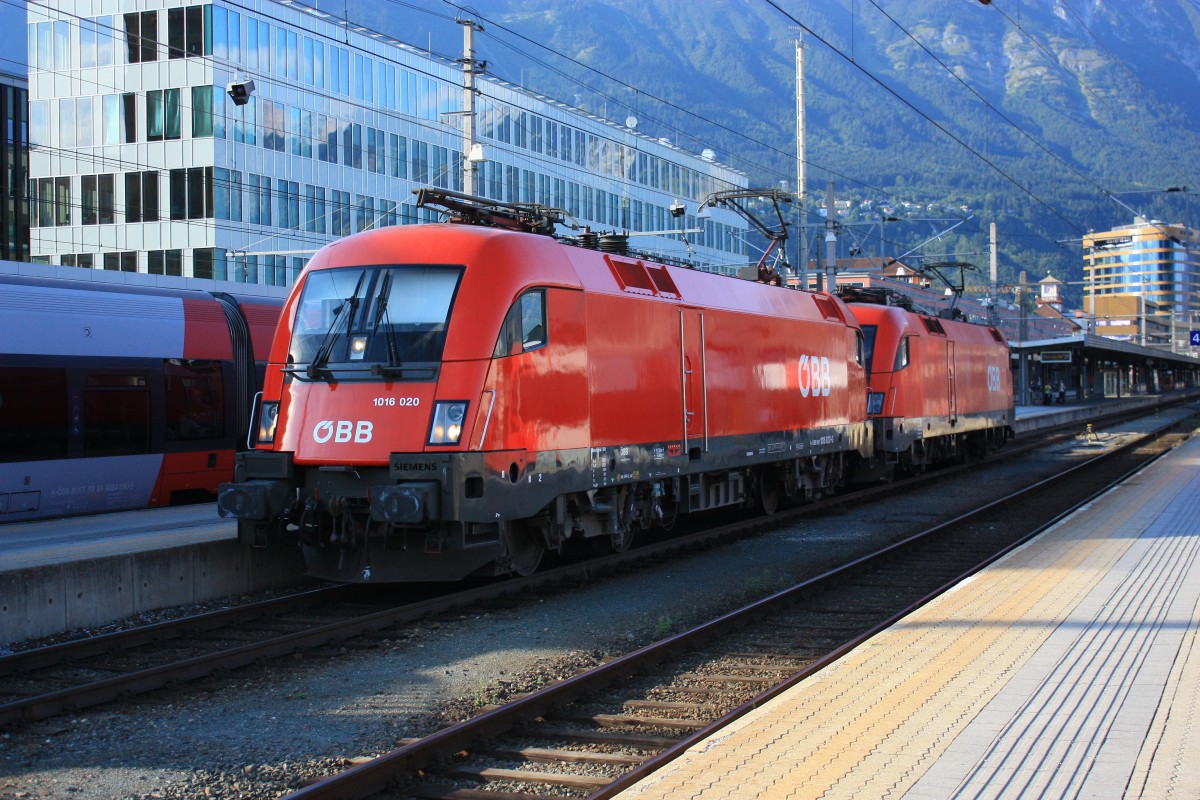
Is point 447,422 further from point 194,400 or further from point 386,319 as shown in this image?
point 194,400

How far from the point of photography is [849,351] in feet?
69.9

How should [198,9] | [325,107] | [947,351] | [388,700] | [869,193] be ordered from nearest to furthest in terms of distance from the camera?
[388,700]
[947,351]
[198,9]
[325,107]
[869,193]

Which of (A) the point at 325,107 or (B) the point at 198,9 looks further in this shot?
(A) the point at 325,107

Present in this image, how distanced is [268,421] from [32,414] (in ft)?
17.4

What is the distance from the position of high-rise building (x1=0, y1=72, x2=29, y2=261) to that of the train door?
4411 cm

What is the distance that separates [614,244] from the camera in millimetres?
14320

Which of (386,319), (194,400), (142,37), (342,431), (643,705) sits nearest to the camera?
(643,705)

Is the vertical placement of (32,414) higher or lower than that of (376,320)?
lower

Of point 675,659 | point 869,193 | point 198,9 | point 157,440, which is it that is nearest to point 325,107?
point 198,9

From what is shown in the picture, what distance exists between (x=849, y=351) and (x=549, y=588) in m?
10.7

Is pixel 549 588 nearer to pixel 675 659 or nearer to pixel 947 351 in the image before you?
pixel 675 659

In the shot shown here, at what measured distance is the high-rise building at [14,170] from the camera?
55.4 meters

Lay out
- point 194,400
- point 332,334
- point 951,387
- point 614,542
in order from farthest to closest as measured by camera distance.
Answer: point 951,387 → point 194,400 → point 614,542 → point 332,334

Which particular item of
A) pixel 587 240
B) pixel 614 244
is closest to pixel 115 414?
pixel 587 240
